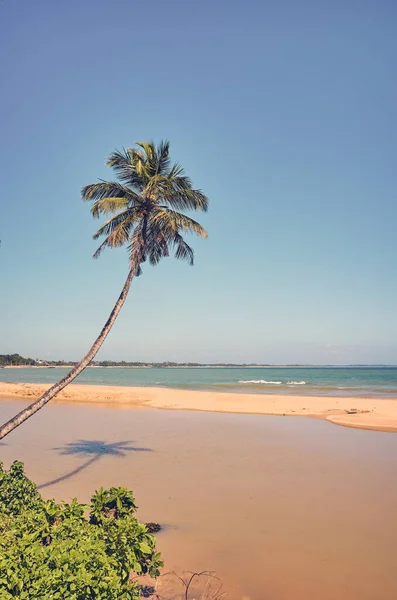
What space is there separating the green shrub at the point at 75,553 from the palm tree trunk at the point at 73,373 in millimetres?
4043

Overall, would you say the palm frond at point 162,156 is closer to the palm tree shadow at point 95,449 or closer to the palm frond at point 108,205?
the palm frond at point 108,205

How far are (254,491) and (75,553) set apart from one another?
7665 mm

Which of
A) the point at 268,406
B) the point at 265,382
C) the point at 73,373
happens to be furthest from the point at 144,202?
the point at 265,382

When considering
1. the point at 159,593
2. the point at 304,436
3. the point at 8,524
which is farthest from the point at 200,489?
the point at 304,436

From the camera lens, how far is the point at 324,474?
12.4 m

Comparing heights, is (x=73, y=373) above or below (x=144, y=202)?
below

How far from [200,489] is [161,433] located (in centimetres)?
859

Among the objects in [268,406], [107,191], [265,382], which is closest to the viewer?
[107,191]

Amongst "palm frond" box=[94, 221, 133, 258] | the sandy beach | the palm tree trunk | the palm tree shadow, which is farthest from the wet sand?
"palm frond" box=[94, 221, 133, 258]

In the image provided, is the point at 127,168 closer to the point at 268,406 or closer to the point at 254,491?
the point at 254,491

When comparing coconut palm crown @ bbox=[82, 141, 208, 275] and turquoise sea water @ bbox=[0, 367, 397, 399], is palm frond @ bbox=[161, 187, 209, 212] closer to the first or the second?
coconut palm crown @ bbox=[82, 141, 208, 275]

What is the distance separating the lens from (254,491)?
1078cm

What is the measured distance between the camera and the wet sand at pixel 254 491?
22.1 ft

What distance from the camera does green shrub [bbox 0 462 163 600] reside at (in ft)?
12.5
